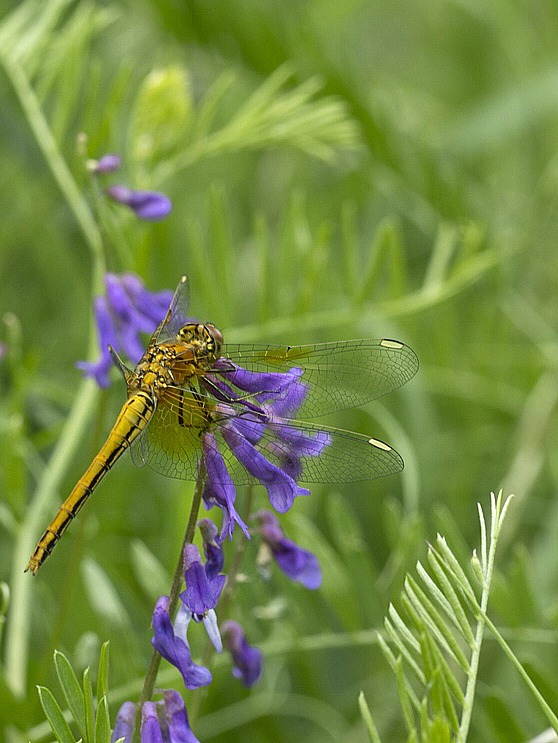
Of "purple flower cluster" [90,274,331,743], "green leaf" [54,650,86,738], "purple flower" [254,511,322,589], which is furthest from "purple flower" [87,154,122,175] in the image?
"green leaf" [54,650,86,738]

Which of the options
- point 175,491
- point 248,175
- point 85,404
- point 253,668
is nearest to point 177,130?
point 85,404

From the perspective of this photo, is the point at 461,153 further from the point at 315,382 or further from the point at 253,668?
the point at 253,668

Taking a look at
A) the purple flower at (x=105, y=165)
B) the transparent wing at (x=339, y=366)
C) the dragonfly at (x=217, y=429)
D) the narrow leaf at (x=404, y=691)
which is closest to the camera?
the narrow leaf at (x=404, y=691)

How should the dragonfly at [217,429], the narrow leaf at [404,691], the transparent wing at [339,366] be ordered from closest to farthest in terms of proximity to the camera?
the narrow leaf at [404,691], the dragonfly at [217,429], the transparent wing at [339,366]

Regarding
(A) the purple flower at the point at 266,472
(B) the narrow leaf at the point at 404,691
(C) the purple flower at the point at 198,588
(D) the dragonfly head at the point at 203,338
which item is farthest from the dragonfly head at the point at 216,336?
(B) the narrow leaf at the point at 404,691

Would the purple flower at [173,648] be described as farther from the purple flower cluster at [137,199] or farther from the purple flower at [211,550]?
the purple flower cluster at [137,199]

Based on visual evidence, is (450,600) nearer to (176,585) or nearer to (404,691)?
(404,691)

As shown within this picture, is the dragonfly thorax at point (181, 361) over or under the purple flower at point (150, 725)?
over
